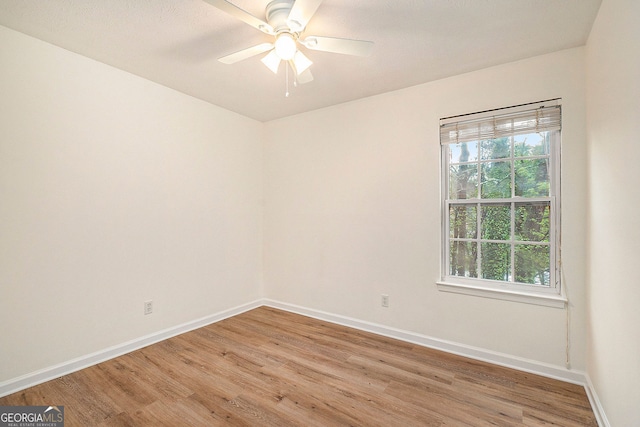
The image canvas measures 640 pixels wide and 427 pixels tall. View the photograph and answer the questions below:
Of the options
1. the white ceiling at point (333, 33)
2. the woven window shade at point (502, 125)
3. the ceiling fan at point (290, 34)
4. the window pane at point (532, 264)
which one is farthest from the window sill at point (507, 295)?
the ceiling fan at point (290, 34)

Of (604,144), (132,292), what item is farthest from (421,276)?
(132,292)

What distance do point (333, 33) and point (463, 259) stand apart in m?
2.23

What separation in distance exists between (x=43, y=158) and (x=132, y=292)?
51.5 inches

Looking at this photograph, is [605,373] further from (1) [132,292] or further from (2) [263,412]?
(1) [132,292]

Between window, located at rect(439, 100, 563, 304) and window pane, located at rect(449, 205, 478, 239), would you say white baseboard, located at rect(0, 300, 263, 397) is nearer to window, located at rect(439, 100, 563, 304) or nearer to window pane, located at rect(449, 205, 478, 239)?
window, located at rect(439, 100, 563, 304)

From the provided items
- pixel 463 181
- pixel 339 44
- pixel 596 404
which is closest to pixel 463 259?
pixel 463 181

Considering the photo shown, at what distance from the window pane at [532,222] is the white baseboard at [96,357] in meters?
3.23

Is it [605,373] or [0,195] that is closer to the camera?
[605,373]

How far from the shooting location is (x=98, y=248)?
8.17 ft

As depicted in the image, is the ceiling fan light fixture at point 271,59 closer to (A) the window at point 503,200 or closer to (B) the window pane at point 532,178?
(A) the window at point 503,200

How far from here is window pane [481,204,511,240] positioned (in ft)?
8.29

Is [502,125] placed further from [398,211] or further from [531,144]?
[398,211]

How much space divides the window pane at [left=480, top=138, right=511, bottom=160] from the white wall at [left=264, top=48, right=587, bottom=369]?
304 millimetres

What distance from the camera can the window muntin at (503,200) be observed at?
2.36 m
